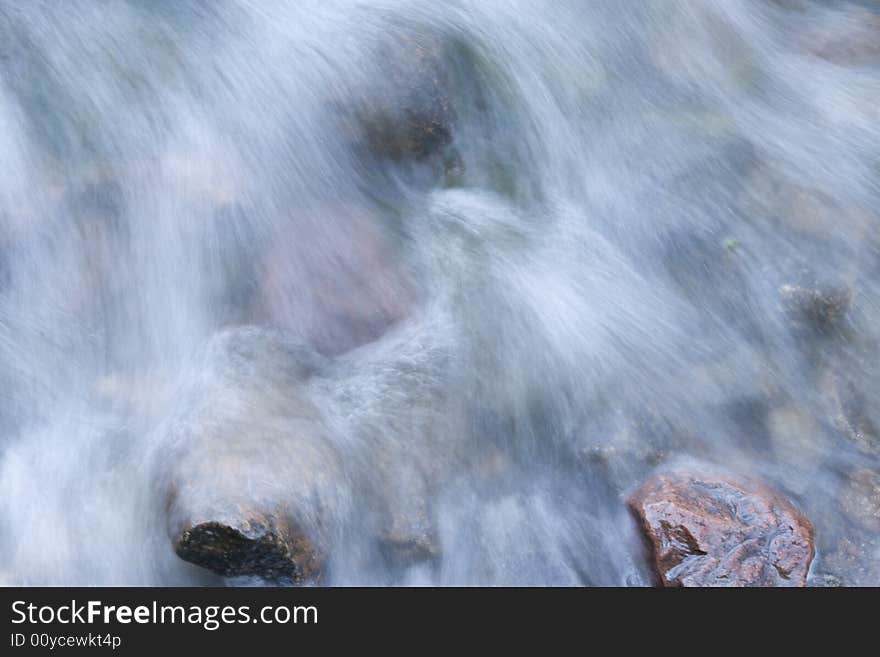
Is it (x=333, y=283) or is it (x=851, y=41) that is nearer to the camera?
(x=333, y=283)

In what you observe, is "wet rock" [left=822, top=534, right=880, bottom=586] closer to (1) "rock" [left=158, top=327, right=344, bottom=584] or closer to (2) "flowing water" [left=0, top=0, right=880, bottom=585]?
(2) "flowing water" [left=0, top=0, right=880, bottom=585]

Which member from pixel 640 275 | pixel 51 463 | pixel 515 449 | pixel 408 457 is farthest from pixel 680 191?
pixel 51 463

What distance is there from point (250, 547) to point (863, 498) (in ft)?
9.26

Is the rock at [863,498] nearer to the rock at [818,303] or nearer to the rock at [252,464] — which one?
the rock at [818,303]

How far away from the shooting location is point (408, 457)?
4.11m

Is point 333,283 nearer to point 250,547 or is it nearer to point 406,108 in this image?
point 406,108

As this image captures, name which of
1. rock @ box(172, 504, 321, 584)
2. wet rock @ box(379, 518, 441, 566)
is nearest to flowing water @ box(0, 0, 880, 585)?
wet rock @ box(379, 518, 441, 566)

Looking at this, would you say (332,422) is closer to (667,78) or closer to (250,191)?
(250,191)

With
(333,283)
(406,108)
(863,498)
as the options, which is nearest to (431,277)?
(333,283)

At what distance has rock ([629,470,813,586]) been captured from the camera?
357cm

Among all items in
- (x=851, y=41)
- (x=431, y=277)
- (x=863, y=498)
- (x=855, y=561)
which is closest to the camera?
(x=855, y=561)

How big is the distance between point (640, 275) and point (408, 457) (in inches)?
67.6

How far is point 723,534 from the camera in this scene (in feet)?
11.9

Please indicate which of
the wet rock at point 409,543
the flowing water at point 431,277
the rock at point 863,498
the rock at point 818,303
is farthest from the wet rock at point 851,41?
the wet rock at point 409,543
